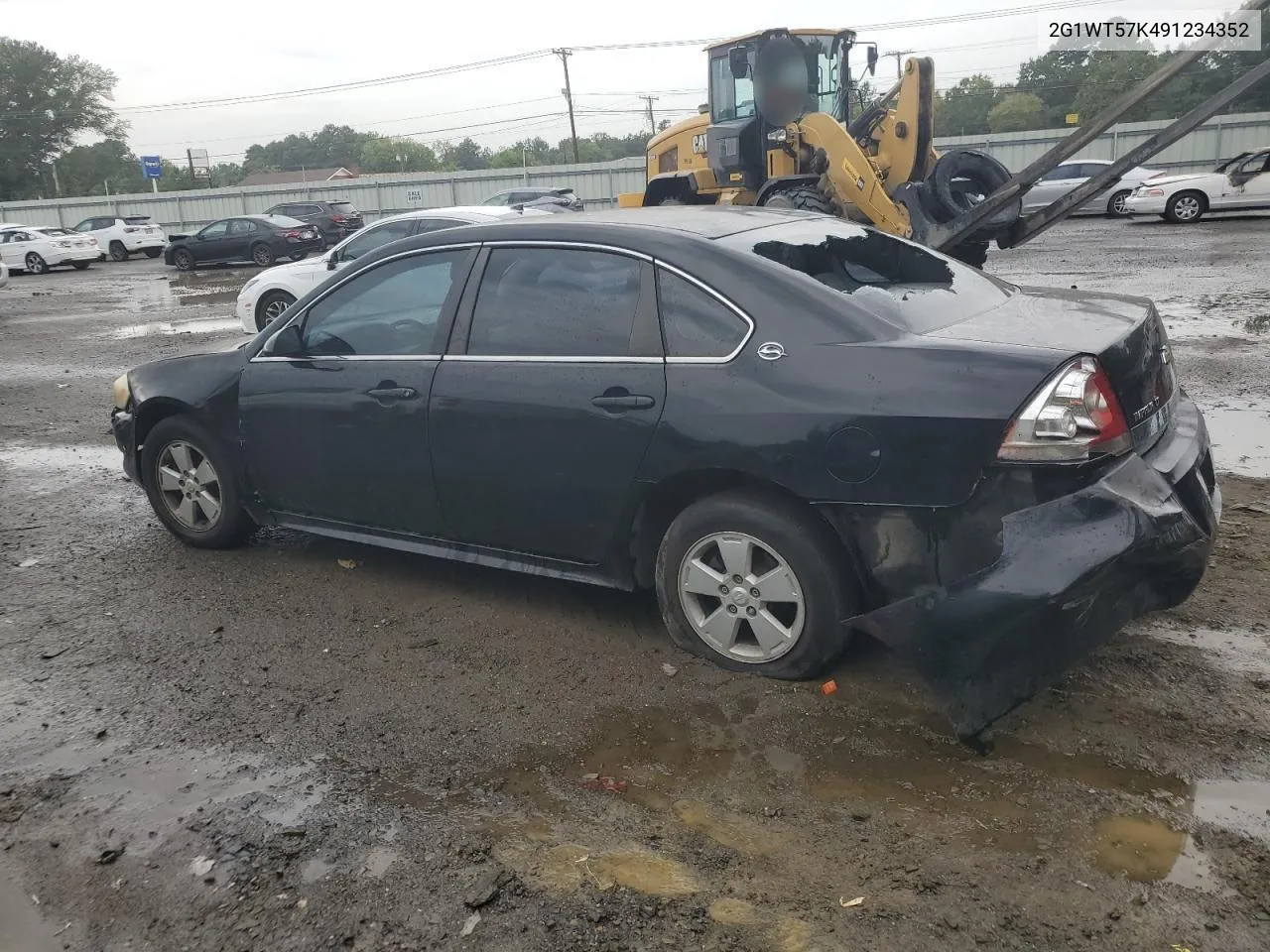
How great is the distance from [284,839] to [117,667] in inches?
64.6

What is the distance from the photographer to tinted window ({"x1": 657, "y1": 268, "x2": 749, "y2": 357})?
12.3 feet

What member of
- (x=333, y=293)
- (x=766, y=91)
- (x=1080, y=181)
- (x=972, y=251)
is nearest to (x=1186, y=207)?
(x=1080, y=181)

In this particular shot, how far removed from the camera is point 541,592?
4824mm

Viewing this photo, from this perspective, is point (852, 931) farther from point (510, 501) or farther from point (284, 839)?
point (510, 501)

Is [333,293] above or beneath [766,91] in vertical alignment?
beneath

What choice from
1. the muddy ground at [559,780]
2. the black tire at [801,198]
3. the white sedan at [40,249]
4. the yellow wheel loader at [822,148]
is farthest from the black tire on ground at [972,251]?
the white sedan at [40,249]

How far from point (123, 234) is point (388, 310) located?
34.6 m

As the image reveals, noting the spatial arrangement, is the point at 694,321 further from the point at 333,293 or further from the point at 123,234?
the point at 123,234

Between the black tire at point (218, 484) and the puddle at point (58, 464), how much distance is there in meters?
1.97

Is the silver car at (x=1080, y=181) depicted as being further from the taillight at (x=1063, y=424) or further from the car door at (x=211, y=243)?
the taillight at (x=1063, y=424)

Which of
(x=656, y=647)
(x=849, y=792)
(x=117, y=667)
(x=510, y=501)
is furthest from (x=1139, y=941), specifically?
(x=117, y=667)

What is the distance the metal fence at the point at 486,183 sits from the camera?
36.0 metres

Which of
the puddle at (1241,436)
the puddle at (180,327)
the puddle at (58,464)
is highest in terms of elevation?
the puddle at (180,327)

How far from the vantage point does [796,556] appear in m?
3.59
